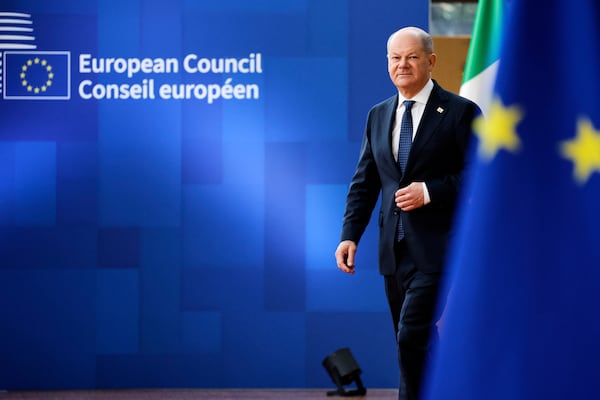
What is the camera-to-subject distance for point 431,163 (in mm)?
3525

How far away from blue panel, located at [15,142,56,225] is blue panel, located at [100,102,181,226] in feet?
0.93

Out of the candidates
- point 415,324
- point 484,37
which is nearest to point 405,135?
point 415,324

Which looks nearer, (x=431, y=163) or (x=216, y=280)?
(x=431, y=163)

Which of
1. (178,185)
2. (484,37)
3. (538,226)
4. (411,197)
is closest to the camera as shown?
(538,226)

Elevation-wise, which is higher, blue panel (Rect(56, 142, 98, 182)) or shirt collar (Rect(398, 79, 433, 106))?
shirt collar (Rect(398, 79, 433, 106))

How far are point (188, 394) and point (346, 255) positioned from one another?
7.55ft

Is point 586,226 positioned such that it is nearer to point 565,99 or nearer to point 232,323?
point 565,99

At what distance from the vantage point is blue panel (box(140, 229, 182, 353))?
18.8 ft

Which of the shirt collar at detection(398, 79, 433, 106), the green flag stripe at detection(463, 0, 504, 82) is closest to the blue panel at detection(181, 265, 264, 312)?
the green flag stripe at detection(463, 0, 504, 82)

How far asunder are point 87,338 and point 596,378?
15.6 feet

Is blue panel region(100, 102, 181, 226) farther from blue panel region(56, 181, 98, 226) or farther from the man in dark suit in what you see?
the man in dark suit

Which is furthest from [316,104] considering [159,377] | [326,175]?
[159,377]

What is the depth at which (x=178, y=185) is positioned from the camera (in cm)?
572

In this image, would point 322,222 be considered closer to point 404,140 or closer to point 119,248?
point 119,248
